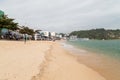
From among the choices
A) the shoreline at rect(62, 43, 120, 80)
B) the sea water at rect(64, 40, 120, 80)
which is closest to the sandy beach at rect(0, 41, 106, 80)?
the shoreline at rect(62, 43, 120, 80)

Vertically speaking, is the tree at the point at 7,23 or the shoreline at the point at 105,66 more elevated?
the tree at the point at 7,23

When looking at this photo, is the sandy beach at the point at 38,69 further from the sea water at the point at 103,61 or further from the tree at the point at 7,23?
the tree at the point at 7,23

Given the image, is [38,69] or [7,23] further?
[7,23]

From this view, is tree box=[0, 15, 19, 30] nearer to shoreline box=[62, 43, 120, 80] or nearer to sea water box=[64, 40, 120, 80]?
sea water box=[64, 40, 120, 80]

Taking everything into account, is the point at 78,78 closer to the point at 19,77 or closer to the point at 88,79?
the point at 88,79

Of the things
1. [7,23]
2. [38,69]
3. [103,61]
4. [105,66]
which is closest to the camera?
[38,69]

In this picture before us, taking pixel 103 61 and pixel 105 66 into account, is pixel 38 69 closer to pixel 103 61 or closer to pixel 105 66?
pixel 105 66

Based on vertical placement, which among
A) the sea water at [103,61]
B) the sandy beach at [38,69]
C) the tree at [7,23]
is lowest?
the sea water at [103,61]

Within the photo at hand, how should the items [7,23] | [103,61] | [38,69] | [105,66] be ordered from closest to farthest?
[38,69]
[105,66]
[103,61]
[7,23]

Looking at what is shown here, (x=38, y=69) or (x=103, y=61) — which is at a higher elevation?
(x=38, y=69)

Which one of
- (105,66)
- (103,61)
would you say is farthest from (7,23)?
(105,66)

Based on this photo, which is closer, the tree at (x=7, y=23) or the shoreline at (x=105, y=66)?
the shoreline at (x=105, y=66)

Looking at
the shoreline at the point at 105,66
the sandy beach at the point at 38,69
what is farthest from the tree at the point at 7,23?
the sandy beach at the point at 38,69

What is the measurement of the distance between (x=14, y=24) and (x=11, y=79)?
3991 cm
